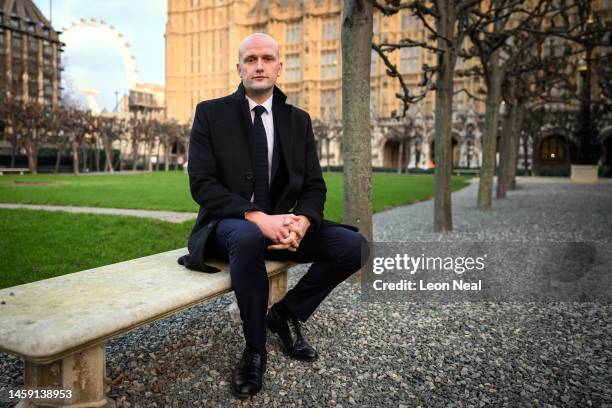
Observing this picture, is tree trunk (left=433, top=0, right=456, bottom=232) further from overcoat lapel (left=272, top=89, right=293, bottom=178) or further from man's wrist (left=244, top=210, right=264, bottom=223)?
man's wrist (left=244, top=210, right=264, bottom=223)

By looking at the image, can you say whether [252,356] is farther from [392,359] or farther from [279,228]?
[392,359]

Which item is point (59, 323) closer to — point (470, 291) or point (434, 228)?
point (470, 291)

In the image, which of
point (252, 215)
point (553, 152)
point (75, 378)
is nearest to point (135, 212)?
point (252, 215)

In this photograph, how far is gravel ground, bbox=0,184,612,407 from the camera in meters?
2.17

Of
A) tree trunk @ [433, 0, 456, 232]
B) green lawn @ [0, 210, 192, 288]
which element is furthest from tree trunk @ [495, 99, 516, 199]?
green lawn @ [0, 210, 192, 288]

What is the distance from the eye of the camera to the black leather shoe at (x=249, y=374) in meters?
2.15

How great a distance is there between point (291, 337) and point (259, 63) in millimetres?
1622

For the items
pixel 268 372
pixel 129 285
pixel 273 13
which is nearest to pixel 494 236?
pixel 268 372

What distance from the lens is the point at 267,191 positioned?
274cm

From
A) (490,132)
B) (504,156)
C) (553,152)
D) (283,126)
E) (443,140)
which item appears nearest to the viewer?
(283,126)

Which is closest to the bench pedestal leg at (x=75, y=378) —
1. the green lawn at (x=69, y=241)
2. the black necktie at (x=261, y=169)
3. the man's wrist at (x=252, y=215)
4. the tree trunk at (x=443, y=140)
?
the man's wrist at (x=252, y=215)

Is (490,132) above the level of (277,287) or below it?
above

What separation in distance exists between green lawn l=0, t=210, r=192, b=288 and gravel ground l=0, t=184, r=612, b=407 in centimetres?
183

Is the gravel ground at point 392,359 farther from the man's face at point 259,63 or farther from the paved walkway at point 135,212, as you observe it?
the paved walkway at point 135,212
